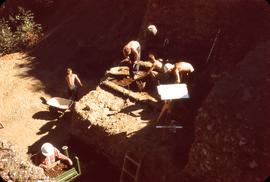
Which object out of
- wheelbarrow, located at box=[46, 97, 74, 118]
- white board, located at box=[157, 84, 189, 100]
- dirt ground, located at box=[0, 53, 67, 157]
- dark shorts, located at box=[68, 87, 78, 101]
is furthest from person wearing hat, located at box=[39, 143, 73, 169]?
white board, located at box=[157, 84, 189, 100]

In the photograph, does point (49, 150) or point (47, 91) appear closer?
point (49, 150)

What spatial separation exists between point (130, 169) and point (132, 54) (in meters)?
4.89

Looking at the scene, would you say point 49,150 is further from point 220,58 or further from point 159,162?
point 220,58

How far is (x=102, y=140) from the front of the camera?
35.0 ft

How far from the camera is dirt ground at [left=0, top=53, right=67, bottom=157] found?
12117mm

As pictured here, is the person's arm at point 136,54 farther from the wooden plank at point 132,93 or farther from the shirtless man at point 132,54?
the wooden plank at point 132,93

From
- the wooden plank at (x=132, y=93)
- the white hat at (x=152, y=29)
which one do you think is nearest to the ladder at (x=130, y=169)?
the wooden plank at (x=132, y=93)

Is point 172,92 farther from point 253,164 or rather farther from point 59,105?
point 59,105

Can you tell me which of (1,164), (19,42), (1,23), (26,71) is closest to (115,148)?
(1,164)

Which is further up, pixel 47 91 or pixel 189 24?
pixel 189 24

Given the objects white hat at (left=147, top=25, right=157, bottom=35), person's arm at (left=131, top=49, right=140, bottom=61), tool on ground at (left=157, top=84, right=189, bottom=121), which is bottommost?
tool on ground at (left=157, top=84, right=189, bottom=121)

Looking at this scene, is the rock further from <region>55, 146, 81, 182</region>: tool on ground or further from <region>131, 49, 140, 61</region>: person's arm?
<region>131, 49, 140, 61</region>: person's arm

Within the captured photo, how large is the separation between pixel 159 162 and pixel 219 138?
2.19m

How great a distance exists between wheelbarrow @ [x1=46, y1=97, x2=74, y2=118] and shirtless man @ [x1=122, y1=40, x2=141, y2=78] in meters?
2.78
